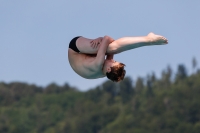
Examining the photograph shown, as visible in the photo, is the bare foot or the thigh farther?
the thigh

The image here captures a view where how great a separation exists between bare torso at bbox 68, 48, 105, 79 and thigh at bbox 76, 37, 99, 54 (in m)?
0.19

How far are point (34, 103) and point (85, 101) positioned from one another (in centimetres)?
1268

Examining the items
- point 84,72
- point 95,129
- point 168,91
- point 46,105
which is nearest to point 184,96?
point 168,91

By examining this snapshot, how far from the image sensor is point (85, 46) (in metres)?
22.3

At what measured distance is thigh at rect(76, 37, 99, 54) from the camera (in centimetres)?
2212

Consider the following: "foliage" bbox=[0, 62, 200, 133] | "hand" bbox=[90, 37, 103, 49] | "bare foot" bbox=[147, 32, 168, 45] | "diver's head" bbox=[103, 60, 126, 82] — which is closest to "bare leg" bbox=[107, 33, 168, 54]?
"bare foot" bbox=[147, 32, 168, 45]

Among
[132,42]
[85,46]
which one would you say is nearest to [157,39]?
[132,42]

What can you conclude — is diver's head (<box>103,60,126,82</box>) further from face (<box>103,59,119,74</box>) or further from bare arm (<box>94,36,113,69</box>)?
bare arm (<box>94,36,113,69</box>)

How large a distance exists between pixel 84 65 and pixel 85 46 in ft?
1.70

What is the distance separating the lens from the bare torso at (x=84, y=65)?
72.9 ft

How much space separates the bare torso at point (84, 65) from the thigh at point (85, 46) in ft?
0.64

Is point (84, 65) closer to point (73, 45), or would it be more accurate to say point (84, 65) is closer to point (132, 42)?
point (73, 45)

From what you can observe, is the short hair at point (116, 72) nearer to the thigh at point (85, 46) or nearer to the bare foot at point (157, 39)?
the thigh at point (85, 46)

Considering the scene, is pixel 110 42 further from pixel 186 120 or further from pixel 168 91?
pixel 168 91
